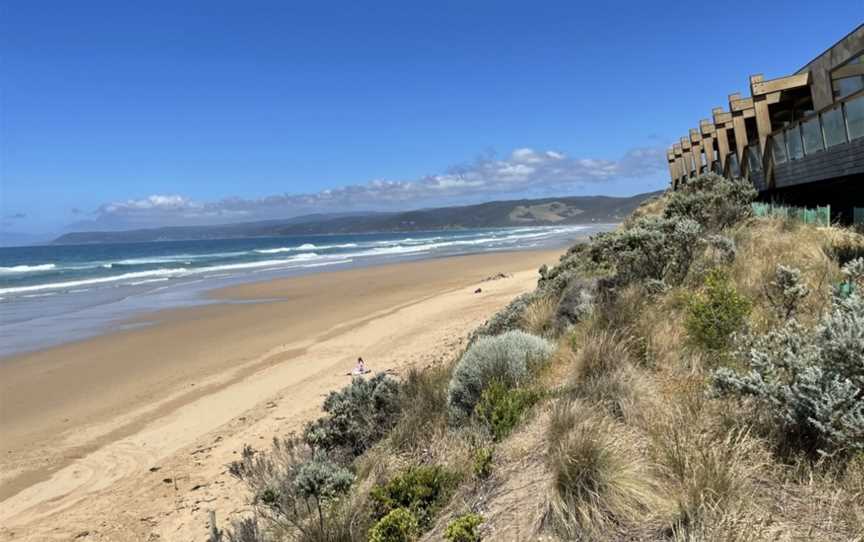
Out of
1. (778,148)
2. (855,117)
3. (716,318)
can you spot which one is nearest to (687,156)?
(778,148)

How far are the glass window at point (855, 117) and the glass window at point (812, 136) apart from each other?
1147mm

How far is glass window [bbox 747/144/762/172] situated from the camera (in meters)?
14.1

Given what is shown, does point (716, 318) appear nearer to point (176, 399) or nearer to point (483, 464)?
point (483, 464)

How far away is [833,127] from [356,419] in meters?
9.50

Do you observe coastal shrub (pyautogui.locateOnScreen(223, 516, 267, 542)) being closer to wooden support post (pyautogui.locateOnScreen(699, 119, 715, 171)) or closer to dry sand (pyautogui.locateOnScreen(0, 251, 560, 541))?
dry sand (pyautogui.locateOnScreen(0, 251, 560, 541))

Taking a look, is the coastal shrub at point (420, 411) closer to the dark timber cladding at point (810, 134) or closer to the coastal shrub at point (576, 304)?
the coastal shrub at point (576, 304)

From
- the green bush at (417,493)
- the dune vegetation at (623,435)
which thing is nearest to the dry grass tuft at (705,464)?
the dune vegetation at (623,435)

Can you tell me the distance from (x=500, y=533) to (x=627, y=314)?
3057mm

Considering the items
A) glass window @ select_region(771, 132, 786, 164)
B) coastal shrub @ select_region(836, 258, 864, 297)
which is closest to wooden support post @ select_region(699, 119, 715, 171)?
glass window @ select_region(771, 132, 786, 164)

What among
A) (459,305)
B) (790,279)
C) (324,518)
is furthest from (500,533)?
(459,305)

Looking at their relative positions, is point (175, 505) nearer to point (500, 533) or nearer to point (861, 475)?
point (500, 533)

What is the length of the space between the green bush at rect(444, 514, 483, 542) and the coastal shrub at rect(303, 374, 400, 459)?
2060mm

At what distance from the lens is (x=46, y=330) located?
1580cm

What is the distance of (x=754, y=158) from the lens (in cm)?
1459
